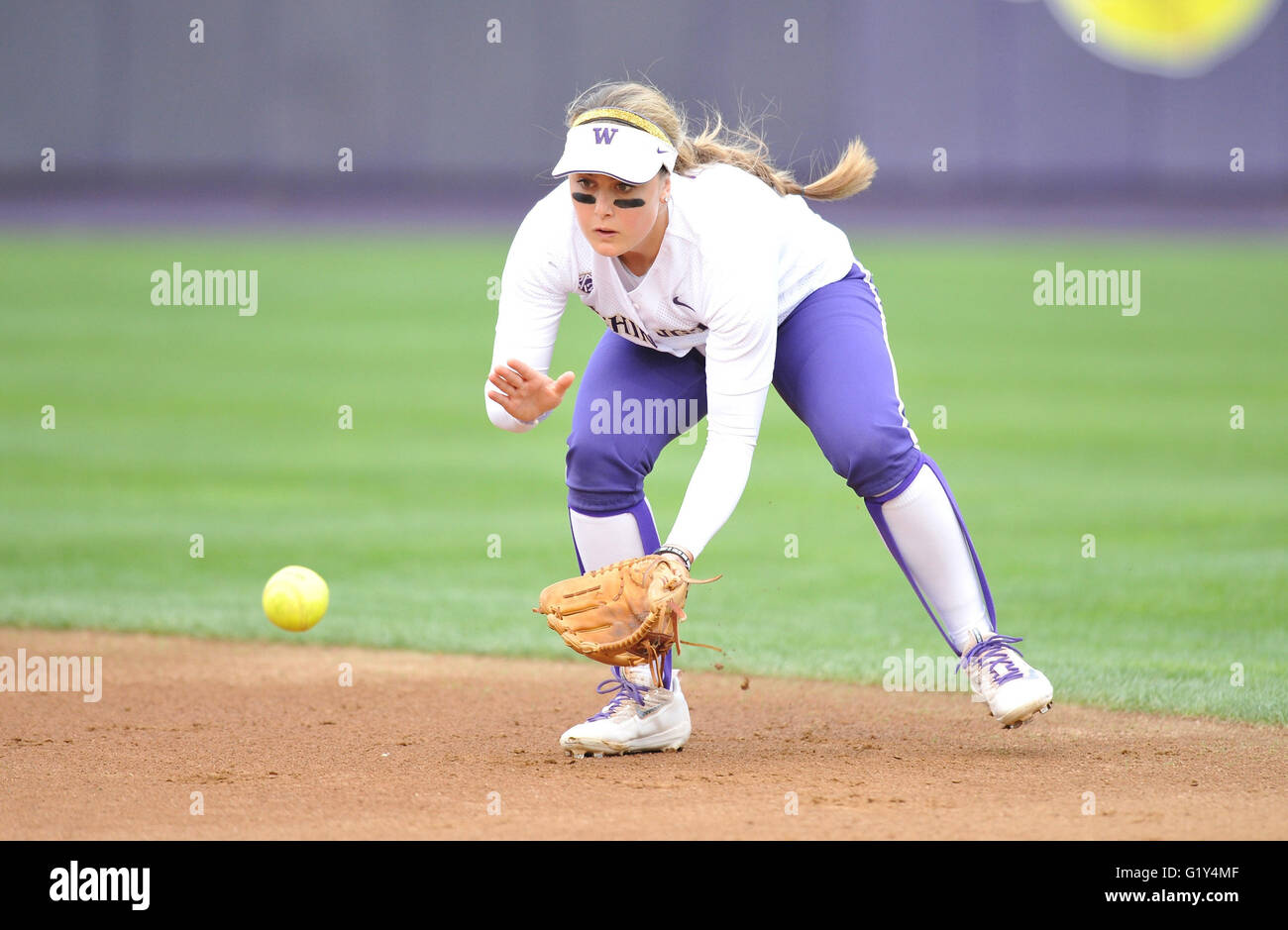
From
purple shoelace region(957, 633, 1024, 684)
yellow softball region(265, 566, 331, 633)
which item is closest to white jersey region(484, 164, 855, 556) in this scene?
purple shoelace region(957, 633, 1024, 684)

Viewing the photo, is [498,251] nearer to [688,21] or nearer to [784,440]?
[688,21]

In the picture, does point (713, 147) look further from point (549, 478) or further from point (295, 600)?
point (549, 478)

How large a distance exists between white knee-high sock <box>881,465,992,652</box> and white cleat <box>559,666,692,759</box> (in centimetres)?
80

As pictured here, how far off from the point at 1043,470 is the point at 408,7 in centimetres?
1665

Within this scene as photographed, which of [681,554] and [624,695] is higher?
[681,554]

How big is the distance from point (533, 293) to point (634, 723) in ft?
4.17

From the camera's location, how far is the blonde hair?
3873 mm

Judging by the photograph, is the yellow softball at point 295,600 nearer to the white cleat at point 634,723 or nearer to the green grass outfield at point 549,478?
the green grass outfield at point 549,478

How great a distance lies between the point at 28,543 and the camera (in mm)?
8195

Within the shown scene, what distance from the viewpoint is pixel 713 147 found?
13.8 feet

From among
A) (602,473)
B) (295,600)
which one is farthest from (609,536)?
(295,600)

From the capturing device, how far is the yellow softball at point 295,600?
5.63 meters

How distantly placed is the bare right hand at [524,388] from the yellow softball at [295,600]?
2122 mm

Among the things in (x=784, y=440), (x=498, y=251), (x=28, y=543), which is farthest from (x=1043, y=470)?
(x=498, y=251)
